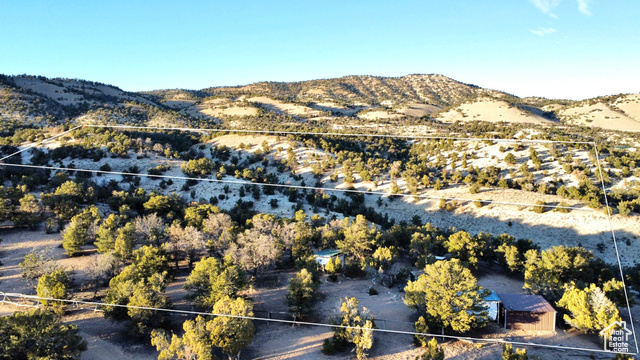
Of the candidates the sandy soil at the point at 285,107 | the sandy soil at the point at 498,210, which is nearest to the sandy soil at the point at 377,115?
the sandy soil at the point at 285,107

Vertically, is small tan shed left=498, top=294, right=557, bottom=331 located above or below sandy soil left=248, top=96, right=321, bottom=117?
below

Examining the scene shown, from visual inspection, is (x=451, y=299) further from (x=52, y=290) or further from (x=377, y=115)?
(x=377, y=115)

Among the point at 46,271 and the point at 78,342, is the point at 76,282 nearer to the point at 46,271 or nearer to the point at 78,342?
the point at 46,271

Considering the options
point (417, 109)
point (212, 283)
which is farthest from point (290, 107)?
point (212, 283)

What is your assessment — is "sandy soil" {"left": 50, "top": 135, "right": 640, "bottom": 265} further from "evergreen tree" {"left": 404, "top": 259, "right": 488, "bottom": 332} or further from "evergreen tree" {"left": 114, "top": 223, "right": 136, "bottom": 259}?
"evergreen tree" {"left": 404, "top": 259, "right": 488, "bottom": 332}

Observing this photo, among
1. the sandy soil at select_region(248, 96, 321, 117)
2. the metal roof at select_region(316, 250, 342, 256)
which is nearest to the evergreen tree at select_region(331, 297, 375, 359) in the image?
the metal roof at select_region(316, 250, 342, 256)

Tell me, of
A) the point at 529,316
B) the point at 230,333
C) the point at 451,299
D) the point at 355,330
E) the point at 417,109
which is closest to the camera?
the point at 230,333

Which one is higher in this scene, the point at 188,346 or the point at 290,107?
the point at 290,107

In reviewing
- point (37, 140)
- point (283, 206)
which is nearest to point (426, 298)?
point (283, 206)
